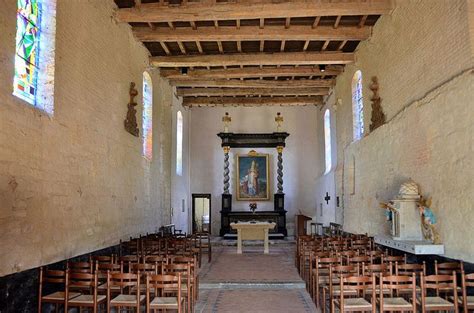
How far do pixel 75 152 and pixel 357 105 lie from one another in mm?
8354

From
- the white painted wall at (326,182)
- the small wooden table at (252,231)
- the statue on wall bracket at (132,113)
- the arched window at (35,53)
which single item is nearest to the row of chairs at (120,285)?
the arched window at (35,53)

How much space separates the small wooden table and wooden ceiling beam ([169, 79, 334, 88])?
5.01m

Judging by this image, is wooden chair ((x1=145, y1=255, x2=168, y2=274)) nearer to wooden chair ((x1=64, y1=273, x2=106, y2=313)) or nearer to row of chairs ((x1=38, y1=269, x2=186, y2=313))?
row of chairs ((x1=38, y1=269, x2=186, y2=313))

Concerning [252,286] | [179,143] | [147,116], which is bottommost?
[252,286]

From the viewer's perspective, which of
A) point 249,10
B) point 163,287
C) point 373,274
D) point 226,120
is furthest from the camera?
point 226,120

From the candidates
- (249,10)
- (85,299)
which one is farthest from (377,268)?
(249,10)

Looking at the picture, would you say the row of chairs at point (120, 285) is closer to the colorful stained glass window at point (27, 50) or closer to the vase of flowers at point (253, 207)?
the colorful stained glass window at point (27, 50)

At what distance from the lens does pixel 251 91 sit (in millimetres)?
Answer: 16453

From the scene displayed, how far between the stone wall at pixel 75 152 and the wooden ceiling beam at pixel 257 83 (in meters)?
3.56

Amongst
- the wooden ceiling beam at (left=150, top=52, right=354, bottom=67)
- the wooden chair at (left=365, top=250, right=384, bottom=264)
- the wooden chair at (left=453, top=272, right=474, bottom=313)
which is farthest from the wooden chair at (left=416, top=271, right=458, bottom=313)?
the wooden ceiling beam at (left=150, top=52, right=354, bottom=67)

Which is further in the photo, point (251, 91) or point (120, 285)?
point (251, 91)

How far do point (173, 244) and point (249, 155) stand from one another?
402 inches

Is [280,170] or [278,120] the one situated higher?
[278,120]

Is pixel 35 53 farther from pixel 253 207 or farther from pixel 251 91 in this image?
pixel 253 207
